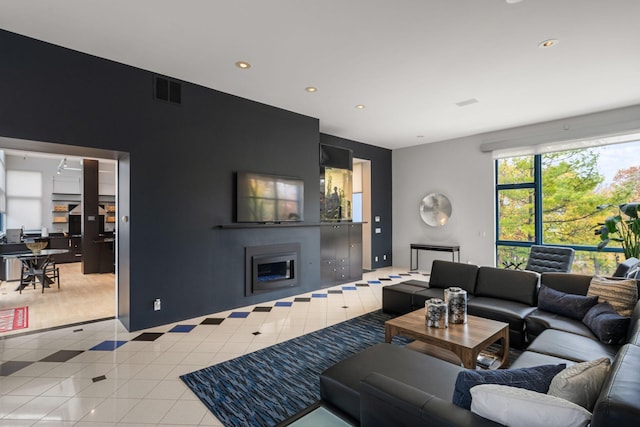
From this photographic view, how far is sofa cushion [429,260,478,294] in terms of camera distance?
4059 millimetres

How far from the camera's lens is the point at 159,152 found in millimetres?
3930

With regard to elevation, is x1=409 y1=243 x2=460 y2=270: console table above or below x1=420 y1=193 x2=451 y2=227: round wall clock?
below

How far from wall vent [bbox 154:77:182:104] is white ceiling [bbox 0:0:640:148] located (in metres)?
0.11

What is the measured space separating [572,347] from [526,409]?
179 cm

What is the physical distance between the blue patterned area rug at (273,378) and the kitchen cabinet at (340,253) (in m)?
2.44

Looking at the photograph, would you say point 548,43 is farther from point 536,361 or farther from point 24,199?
point 24,199

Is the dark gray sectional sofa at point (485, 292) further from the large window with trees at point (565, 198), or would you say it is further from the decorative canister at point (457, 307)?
the large window with trees at point (565, 198)

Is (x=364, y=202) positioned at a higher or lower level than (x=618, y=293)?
higher

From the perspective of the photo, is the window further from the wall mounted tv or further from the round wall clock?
the round wall clock

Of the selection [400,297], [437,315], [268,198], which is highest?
[268,198]

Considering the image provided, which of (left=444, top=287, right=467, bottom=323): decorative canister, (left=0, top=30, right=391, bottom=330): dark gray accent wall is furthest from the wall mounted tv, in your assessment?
(left=444, top=287, right=467, bottom=323): decorative canister

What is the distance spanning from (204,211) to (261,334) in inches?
71.1

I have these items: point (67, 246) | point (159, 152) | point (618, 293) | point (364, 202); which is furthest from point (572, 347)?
point (67, 246)

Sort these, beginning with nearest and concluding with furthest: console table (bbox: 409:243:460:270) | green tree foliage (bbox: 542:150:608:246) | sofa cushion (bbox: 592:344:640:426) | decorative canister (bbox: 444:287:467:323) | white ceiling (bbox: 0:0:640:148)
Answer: sofa cushion (bbox: 592:344:640:426)
white ceiling (bbox: 0:0:640:148)
decorative canister (bbox: 444:287:467:323)
green tree foliage (bbox: 542:150:608:246)
console table (bbox: 409:243:460:270)
